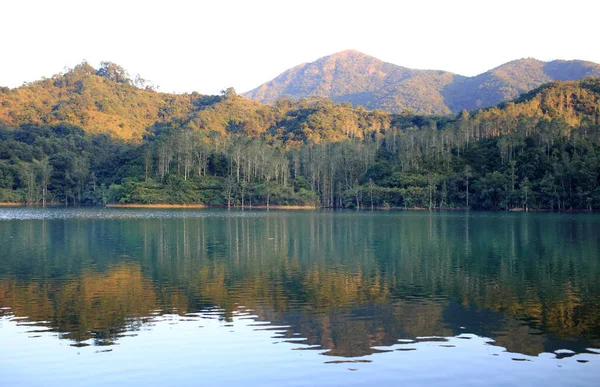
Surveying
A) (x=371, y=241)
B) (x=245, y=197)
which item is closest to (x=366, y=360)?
(x=371, y=241)

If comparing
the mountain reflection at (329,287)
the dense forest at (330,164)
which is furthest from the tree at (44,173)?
the mountain reflection at (329,287)

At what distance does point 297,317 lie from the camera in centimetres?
1359

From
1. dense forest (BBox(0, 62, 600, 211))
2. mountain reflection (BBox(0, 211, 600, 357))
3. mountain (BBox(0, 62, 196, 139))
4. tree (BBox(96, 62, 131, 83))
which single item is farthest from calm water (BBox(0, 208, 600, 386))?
tree (BBox(96, 62, 131, 83))

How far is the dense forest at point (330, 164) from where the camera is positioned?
83.4 meters

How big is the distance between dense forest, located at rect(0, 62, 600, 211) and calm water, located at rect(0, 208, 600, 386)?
192 feet

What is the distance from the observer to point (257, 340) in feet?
38.1

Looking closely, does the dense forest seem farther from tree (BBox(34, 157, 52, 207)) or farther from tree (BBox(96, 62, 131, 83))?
tree (BBox(96, 62, 131, 83))

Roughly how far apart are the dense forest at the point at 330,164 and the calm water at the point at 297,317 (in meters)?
58.6

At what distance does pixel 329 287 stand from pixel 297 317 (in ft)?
13.5

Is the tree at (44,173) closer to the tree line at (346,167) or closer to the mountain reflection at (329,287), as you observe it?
the tree line at (346,167)

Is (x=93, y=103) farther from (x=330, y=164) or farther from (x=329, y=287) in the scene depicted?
(x=329, y=287)

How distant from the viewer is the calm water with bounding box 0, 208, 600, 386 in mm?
9703

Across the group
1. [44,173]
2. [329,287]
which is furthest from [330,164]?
[329,287]

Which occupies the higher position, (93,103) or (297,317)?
(93,103)
